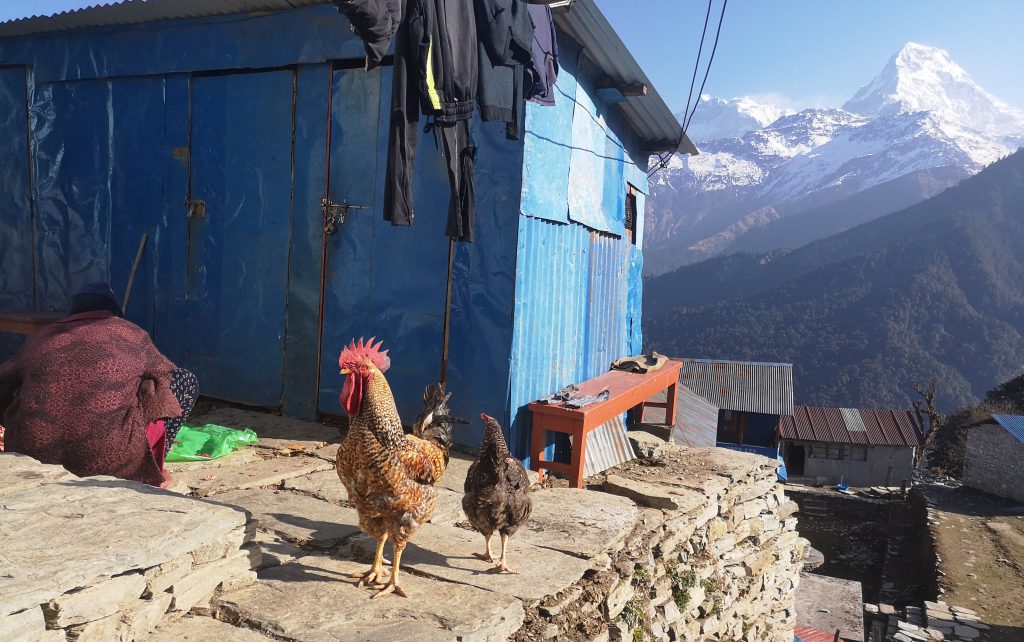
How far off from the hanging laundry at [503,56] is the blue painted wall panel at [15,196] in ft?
22.0

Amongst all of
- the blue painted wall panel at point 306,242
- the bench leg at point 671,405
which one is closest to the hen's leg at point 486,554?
the blue painted wall panel at point 306,242

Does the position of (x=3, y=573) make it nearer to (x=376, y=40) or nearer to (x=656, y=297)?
(x=376, y=40)

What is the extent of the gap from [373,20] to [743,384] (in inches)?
1177

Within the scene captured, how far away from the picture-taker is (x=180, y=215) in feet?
24.1

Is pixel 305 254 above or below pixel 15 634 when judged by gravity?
above

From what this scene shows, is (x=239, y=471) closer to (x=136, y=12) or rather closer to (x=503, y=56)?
(x=503, y=56)

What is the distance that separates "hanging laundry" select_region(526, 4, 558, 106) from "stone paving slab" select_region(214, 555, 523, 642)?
379 cm

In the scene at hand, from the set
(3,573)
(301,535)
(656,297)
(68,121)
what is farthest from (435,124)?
(656,297)

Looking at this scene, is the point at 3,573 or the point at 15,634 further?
the point at 3,573

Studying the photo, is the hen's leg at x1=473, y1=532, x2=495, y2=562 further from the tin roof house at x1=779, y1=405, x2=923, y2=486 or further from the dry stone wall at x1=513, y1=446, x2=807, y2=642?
the tin roof house at x1=779, y1=405, x2=923, y2=486

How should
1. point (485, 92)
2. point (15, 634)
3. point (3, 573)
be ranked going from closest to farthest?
point (15, 634)
point (3, 573)
point (485, 92)

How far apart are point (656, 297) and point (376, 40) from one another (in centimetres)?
10829

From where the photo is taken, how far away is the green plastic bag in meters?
5.33

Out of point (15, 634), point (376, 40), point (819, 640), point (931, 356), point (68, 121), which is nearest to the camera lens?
point (15, 634)
